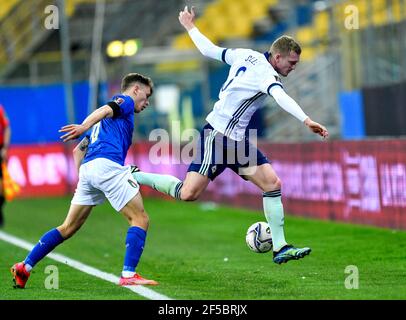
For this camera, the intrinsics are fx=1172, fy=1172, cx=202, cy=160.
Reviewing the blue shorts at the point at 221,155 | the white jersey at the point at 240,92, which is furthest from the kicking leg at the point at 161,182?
the white jersey at the point at 240,92

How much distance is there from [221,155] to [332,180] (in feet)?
23.6

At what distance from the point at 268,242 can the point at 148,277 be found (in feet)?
4.09

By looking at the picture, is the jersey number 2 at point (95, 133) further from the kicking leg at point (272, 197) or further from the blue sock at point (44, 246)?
the kicking leg at point (272, 197)

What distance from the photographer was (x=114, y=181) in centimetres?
1060

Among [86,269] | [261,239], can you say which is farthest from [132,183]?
[86,269]

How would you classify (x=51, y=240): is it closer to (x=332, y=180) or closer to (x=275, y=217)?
(x=275, y=217)

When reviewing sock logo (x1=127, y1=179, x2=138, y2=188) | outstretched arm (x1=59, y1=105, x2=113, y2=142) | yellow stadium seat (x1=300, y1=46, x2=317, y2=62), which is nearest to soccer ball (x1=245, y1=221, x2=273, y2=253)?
sock logo (x1=127, y1=179, x2=138, y2=188)

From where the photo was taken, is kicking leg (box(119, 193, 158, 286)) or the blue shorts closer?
kicking leg (box(119, 193, 158, 286))

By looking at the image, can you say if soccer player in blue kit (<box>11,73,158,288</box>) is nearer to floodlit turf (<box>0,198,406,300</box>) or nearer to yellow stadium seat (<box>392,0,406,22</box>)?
floodlit turf (<box>0,198,406,300</box>)

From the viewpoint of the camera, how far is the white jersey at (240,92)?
36.7ft

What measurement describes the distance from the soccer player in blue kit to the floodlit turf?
0.33 m

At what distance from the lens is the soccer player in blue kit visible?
10.6 m
